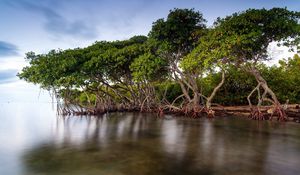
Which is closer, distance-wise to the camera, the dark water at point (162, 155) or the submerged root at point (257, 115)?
the dark water at point (162, 155)

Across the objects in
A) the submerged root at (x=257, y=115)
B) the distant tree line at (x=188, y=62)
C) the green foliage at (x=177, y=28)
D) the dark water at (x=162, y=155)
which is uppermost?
the green foliage at (x=177, y=28)

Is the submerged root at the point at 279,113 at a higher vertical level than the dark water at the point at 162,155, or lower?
higher

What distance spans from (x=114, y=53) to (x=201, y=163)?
44.9 ft

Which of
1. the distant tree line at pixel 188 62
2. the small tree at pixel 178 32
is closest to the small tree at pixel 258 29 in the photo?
the distant tree line at pixel 188 62

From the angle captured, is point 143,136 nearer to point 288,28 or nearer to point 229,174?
point 229,174

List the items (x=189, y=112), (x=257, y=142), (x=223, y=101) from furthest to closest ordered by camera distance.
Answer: (x=223, y=101), (x=189, y=112), (x=257, y=142)

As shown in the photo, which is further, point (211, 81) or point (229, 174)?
point (211, 81)

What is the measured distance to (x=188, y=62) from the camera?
16156 mm

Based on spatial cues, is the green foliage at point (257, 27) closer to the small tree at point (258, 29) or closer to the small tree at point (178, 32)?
the small tree at point (258, 29)

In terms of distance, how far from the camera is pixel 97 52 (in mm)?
19781

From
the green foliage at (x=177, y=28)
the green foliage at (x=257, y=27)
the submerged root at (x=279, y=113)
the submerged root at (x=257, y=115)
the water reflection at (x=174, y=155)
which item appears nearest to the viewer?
the water reflection at (x=174, y=155)

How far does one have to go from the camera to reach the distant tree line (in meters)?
14.6

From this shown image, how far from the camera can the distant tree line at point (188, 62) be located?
575 inches

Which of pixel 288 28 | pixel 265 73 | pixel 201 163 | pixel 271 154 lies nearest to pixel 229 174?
pixel 201 163
